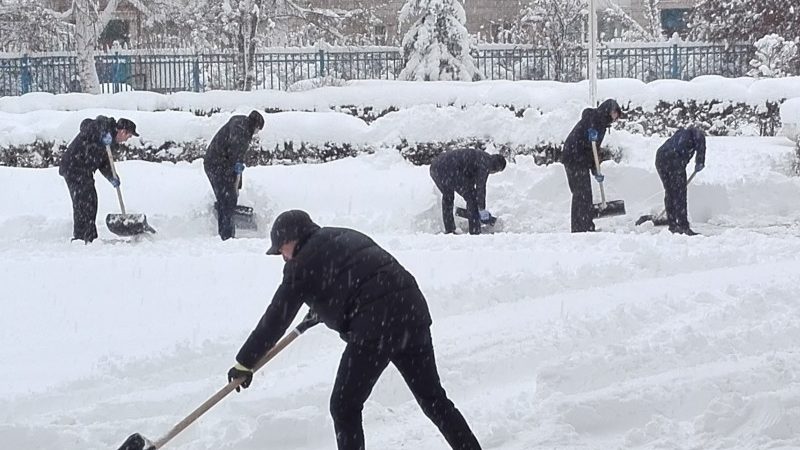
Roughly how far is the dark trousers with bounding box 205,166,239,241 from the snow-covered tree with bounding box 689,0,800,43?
15180mm

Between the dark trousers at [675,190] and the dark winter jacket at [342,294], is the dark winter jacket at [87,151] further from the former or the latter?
the dark winter jacket at [342,294]

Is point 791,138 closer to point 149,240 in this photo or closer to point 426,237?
point 426,237

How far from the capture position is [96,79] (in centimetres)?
2212

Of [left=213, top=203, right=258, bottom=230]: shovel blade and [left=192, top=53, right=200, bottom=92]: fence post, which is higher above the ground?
[left=192, top=53, right=200, bottom=92]: fence post

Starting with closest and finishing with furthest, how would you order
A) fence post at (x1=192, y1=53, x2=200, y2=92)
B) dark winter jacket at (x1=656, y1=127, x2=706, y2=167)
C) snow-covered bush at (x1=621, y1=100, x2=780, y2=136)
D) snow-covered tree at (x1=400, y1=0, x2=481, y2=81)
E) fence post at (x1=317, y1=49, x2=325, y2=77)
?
dark winter jacket at (x1=656, y1=127, x2=706, y2=167), snow-covered bush at (x1=621, y1=100, x2=780, y2=136), snow-covered tree at (x1=400, y1=0, x2=481, y2=81), fence post at (x1=192, y1=53, x2=200, y2=92), fence post at (x1=317, y1=49, x2=325, y2=77)

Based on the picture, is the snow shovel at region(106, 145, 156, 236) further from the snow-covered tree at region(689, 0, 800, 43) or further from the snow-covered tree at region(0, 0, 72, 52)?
the snow-covered tree at region(689, 0, 800, 43)

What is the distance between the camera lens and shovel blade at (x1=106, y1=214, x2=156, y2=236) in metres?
11.4

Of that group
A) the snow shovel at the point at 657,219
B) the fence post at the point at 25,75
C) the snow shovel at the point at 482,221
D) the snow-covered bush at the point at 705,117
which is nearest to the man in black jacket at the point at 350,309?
the snow shovel at the point at 482,221

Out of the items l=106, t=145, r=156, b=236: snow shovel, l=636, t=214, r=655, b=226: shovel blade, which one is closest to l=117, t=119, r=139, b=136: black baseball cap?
l=106, t=145, r=156, b=236: snow shovel

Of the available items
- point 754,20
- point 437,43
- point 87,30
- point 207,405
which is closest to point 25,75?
point 87,30

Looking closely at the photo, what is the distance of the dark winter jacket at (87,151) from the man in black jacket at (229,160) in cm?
104

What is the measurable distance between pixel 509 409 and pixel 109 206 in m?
7.89

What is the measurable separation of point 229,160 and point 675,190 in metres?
4.58

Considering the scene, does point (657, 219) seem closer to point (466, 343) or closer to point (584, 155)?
point (584, 155)
